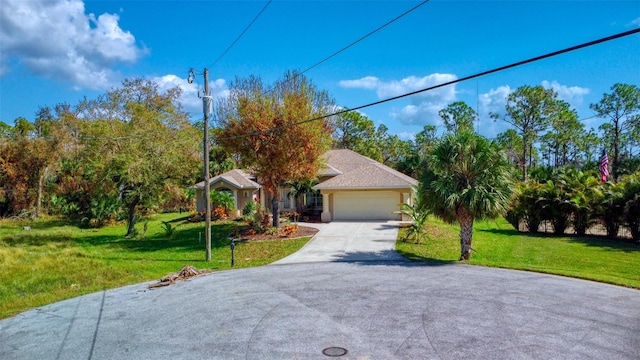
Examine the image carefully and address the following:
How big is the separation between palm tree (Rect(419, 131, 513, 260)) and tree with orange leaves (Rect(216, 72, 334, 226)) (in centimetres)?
730

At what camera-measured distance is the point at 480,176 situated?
1588 cm

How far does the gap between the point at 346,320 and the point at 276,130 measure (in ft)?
46.5

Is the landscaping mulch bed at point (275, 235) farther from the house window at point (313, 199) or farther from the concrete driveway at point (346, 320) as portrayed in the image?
the concrete driveway at point (346, 320)

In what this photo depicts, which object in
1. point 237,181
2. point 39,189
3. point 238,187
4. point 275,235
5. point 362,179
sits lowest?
point 275,235

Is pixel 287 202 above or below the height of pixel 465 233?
above

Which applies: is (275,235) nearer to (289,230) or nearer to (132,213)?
(289,230)

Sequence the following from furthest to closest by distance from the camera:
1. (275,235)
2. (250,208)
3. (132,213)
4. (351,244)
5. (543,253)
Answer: (250,208)
(132,213)
(275,235)
(351,244)
(543,253)

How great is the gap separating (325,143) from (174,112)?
17.5 meters

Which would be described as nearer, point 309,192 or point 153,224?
point 309,192

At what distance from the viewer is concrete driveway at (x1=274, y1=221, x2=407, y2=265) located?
1667 centimetres

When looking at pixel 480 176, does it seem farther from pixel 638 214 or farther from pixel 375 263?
pixel 638 214

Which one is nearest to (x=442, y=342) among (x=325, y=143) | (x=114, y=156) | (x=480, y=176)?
(x=480, y=176)

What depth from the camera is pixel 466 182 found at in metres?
16.0

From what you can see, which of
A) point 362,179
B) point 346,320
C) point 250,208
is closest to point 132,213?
point 250,208
